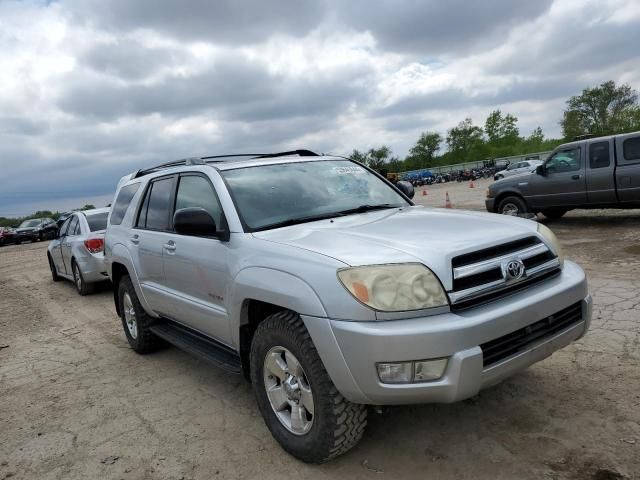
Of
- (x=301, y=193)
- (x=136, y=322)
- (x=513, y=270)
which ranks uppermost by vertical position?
(x=301, y=193)

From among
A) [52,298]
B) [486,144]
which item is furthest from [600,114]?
[52,298]

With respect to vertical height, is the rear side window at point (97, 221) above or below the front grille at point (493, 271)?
above

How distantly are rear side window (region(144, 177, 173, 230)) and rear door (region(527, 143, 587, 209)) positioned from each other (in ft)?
28.9

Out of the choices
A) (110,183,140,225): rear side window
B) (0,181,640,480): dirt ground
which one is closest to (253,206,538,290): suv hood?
(0,181,640,480): dirt ground

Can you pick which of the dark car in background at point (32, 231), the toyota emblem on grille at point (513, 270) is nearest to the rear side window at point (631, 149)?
the toyota emblem on grille at point (513, 270)

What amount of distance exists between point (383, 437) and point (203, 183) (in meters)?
2.25

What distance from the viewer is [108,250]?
5.54 metres

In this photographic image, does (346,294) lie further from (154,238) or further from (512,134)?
(512,134)

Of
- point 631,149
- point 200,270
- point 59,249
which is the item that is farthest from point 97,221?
point 631,149

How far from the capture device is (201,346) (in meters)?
3.88

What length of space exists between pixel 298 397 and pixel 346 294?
0.80m

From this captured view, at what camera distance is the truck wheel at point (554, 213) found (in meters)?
Answer: 11.0

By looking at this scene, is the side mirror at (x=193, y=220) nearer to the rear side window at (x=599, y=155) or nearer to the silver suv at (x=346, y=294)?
the silver suv at (x=346, y=294)

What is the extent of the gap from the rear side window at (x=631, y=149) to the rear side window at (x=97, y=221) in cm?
994
